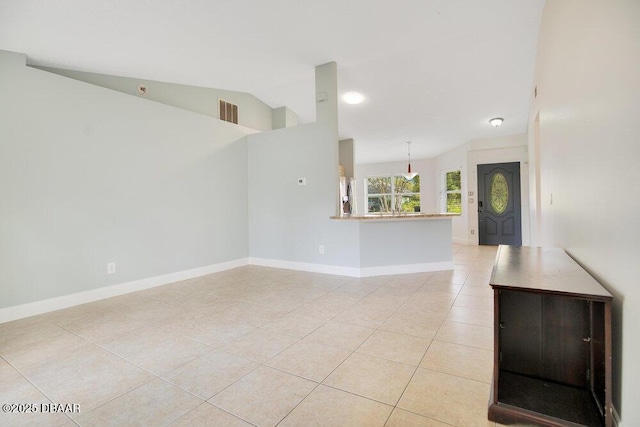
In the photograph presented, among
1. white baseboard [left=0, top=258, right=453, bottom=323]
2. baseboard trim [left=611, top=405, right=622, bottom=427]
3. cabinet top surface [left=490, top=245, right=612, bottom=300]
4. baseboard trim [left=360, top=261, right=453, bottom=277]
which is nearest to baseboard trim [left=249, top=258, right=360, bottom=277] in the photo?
white baseboard [left=0, top=258, right=453, bottom=323]

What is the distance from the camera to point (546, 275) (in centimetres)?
145

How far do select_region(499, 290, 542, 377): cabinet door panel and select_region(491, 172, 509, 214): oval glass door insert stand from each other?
6.19 meters

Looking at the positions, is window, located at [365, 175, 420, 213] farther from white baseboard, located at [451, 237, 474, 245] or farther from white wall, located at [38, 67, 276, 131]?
white wall, located at [38, 67, 276, 131]

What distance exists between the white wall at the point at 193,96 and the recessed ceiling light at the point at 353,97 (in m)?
1.54

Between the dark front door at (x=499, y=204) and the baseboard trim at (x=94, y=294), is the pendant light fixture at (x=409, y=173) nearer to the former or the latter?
the dark front door at (x=499, y=204)

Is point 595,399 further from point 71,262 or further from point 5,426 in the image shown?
point 71,262

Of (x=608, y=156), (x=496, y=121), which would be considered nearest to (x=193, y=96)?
(x=608, y=156)

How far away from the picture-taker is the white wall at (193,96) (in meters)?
3.64

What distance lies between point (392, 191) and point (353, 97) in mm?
5319

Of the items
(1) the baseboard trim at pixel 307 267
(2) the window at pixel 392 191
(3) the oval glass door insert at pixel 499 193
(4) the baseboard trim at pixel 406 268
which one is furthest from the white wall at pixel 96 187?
(3) the oval glass door insert at pixel 499 193

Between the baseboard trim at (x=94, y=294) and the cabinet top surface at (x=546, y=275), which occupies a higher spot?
the cabinet top surface at (x=546, y=275)

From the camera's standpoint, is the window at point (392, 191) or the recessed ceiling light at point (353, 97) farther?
the window at point (392, 191)

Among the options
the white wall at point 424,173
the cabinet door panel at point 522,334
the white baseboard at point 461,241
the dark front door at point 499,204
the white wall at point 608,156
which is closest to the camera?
the white wall at point 608,156

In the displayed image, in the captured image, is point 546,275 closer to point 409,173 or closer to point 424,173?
point 409,173
